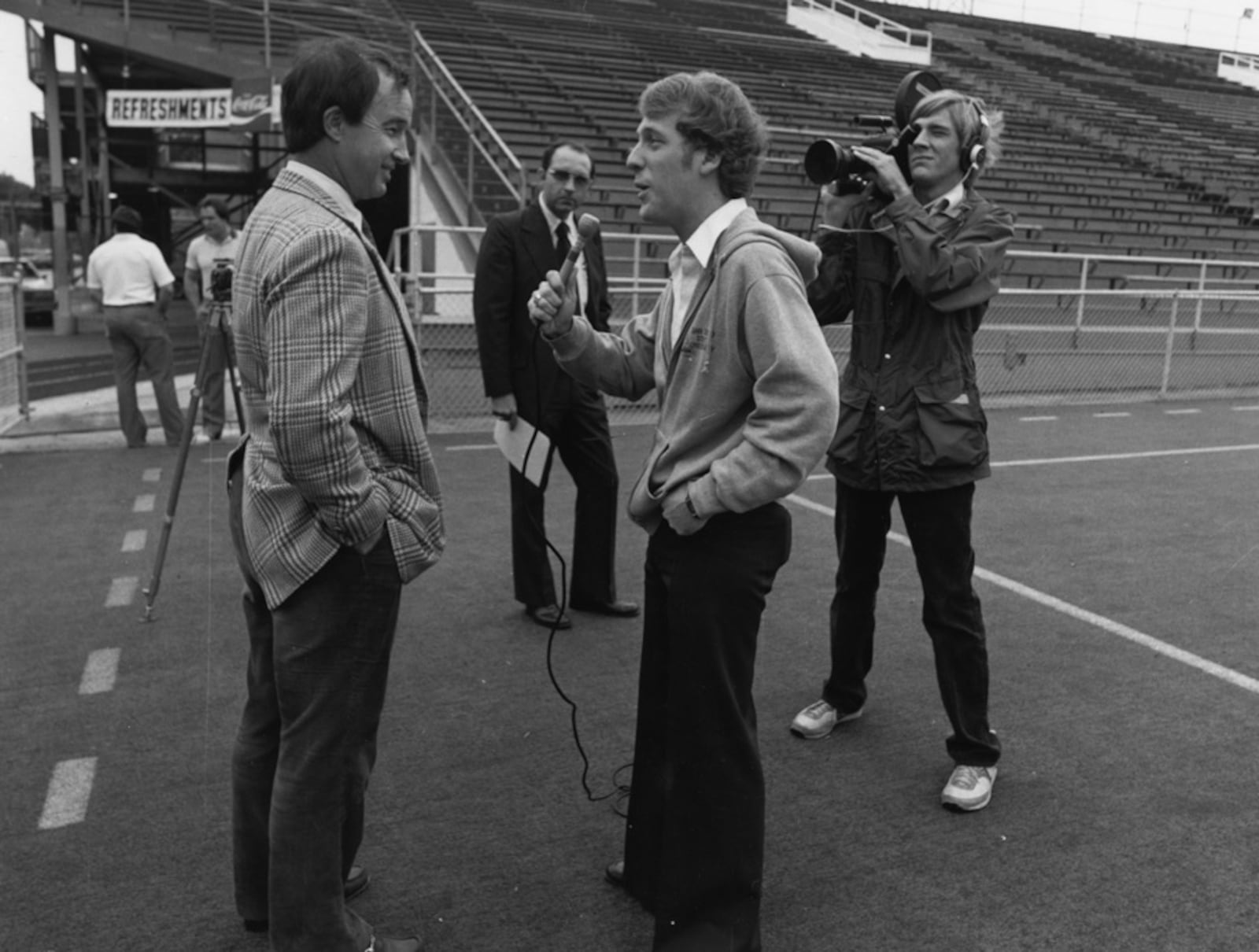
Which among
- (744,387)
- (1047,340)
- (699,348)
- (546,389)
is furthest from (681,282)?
(1047,340)

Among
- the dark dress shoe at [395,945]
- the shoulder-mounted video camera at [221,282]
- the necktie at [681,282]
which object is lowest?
the dark dress shoe at [395,945]

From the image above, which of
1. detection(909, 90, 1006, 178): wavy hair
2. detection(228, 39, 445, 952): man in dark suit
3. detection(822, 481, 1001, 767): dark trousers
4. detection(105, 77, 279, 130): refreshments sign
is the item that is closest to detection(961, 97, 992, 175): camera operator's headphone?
detection(909, 90, 1006, 178): wavy hair

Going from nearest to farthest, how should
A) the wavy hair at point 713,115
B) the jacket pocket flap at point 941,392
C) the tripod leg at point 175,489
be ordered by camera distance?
the wavy hair at point 713,115
the jacket pocket flap at point 941,392
the tripod leg at point 175,489

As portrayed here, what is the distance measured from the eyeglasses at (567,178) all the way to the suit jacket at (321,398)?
7.88 ft

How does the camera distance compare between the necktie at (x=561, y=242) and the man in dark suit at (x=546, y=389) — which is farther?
the necktie at (x=561, y=242)

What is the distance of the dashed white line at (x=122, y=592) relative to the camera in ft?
15.2

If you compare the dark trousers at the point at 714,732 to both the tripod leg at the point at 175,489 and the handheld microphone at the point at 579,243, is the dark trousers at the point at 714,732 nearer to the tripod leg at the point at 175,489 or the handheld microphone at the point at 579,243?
the handheld microphone at the point at 579,243

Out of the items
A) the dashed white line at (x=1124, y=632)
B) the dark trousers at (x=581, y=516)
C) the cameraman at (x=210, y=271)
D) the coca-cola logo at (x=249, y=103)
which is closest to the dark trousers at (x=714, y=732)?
the dark trousers at (x=581, y=516)

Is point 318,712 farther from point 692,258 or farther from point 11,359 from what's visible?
point 11,359

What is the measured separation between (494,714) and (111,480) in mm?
4334

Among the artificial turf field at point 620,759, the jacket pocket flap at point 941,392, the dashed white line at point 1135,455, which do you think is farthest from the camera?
the dashed white line at point 1135,455

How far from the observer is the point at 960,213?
A: 3.00 meters

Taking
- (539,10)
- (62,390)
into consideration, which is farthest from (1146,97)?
(62,390)

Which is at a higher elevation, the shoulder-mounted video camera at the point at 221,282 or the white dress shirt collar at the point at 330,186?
the white dress shirt collar at the point at 330,186
